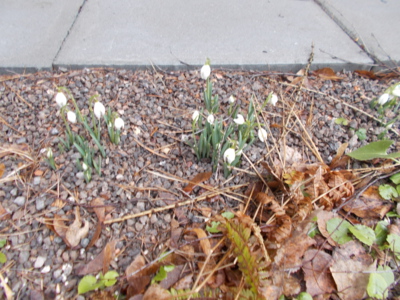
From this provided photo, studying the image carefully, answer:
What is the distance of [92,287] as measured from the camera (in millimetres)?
1017

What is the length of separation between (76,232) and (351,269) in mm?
1034

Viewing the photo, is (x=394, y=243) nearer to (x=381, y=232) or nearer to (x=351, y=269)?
(x=381, y=232)

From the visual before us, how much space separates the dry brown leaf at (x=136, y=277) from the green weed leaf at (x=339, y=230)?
73 cm

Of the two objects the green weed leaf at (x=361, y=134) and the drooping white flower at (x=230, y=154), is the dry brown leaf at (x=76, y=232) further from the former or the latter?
the green weed leaf at (x=361, y=134)

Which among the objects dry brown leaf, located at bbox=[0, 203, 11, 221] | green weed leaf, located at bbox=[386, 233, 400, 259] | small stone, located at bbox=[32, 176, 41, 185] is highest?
green weed leaf, located at bbox=[386, 233, 400, 259]

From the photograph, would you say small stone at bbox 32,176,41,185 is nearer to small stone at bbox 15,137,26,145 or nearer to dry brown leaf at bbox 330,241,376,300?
small stone at bbox 15,137,26,145

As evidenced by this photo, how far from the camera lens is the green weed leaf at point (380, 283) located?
1044 mm

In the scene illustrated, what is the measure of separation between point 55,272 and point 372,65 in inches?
81.7

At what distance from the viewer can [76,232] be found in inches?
45.9

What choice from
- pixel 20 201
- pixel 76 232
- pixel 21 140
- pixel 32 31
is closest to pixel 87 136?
pixel 21 140

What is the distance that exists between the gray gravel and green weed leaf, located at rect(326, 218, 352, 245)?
39 cm

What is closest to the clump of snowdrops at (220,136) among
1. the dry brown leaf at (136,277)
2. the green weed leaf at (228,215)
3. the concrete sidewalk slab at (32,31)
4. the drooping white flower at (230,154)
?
the drooping white flower at (230,154)

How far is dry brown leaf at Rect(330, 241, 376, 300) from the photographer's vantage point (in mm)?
1061

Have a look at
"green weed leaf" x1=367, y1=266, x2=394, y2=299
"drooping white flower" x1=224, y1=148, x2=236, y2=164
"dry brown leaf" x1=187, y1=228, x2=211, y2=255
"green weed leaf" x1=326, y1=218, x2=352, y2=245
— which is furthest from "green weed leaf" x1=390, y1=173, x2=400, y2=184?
"dry brown leaf" x1=187, y1=228, x2=211, y2=255
